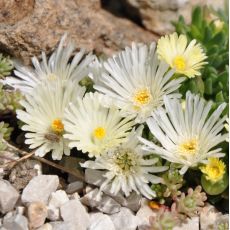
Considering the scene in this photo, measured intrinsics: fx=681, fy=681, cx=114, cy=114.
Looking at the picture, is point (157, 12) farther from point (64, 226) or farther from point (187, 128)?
point (64, 226)

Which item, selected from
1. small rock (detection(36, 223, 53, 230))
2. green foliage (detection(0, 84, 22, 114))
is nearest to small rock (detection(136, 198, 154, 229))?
small rock (detection(36, 223, 53, 230))

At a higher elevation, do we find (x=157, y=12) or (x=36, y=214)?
(x=157, y=12)

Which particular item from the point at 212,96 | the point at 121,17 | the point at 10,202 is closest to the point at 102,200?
the point at 10,202

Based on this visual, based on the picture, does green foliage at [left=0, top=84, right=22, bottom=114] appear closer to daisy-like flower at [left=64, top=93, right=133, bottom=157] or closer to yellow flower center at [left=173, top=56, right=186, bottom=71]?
daisy-like flower at [left=64, top=93, right=133, bottom=157]

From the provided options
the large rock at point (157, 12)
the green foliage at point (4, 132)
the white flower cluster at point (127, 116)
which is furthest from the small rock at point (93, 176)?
the large rock at point (157, 12)

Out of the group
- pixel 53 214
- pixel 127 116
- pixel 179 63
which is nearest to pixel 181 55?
pixel 179 63
